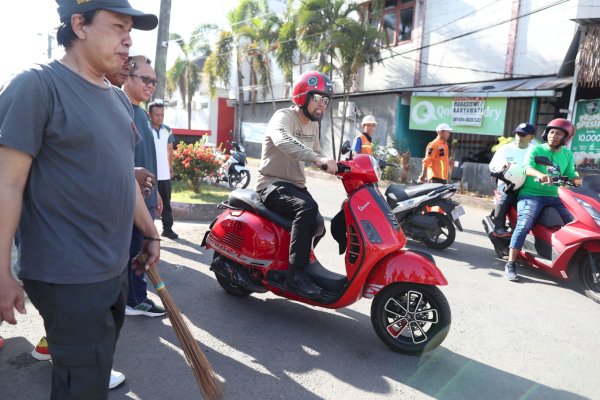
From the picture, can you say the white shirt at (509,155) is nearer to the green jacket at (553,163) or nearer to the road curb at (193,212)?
the green jacket at (553,163)

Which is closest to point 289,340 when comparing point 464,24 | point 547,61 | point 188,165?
point 188,165

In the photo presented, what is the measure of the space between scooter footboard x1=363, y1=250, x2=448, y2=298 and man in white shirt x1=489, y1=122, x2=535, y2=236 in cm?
300

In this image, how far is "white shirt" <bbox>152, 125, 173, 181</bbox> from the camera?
5.15 m

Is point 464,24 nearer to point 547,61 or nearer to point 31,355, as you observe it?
point 547,61

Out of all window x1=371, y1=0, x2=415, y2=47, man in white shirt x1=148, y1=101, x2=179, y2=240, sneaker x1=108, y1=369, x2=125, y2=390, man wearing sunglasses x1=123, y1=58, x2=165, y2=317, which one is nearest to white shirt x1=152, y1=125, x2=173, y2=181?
man in white shirt x1=148, y1=101, x2=179, y2=240

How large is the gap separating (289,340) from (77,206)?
7.04 feet

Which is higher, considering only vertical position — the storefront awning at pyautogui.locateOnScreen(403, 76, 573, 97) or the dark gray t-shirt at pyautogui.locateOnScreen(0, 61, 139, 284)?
the storefront awning at pyautogui.locateOnScreen(403, 76, 573, 97)

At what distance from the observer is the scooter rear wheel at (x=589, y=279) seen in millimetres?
4496

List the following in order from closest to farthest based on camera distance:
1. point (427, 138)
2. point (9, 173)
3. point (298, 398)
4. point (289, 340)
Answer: point (9, 173) → point (298, 398) → point (289, 340) → point (427, 138)

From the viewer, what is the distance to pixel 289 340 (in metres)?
3.38

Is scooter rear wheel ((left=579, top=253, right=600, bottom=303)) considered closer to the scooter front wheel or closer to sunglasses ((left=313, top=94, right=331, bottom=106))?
the scooter front wheel

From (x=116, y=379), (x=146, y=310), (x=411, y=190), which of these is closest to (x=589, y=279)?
(x=411, y=190)

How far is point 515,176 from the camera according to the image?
536cm

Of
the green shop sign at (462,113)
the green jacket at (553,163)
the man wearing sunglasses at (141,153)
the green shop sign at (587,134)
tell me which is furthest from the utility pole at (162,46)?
the green shop sign at (587,134)
